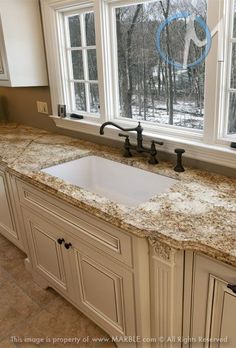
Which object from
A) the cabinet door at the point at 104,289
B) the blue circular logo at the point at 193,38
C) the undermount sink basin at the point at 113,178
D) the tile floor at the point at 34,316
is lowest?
the tile floor at the point at 34,316

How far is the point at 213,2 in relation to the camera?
1.29 meters

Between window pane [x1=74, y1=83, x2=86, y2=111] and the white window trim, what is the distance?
12 centimetres

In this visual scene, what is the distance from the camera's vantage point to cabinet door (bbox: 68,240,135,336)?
4.13ft

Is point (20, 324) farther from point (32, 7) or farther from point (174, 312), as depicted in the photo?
point (32, 7)

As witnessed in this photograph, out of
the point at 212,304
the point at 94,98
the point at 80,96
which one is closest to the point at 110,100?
the point at 94,98

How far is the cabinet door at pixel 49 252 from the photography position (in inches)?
61.8

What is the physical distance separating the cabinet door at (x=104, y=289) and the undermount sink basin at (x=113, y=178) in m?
0.43

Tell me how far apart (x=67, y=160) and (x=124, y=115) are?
1.68ft

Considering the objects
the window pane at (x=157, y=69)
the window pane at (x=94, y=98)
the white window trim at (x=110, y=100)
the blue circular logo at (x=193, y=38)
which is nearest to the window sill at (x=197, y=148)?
the white window trim at (x=110, y=100)

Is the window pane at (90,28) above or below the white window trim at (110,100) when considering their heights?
above

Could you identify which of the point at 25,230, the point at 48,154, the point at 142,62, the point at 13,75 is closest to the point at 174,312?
the point at 25,230

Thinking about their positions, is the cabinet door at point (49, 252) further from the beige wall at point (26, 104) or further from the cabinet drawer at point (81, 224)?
the beige wall at point (26, 104)

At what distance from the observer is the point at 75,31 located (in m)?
2.08

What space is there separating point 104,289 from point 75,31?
1731 mm
